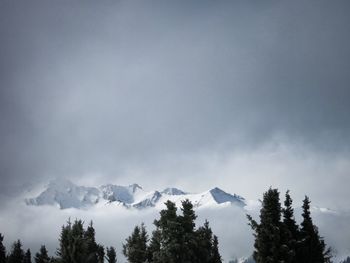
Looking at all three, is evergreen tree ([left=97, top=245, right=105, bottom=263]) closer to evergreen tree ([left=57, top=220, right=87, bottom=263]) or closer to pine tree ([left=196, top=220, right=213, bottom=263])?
pine tree ([left=196, top=220, right=213, bottom=263])

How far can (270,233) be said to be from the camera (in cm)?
5056

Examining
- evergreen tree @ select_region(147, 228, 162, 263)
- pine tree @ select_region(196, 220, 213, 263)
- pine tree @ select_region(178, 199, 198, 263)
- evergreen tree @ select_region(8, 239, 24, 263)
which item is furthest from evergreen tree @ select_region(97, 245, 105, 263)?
pine tree @ select_region(178, 199, 198, 263)

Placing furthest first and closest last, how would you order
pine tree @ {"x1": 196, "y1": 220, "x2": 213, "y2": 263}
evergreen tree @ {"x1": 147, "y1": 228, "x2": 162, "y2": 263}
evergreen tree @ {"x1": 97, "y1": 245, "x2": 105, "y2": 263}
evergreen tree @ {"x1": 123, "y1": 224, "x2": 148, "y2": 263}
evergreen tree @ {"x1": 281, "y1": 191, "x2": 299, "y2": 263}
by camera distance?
evergreen tree @ {"x1": 97, "y1": 245, "x2": 105, "y2": 263} < evergreen tree @ {"x1": 123, "y1": 224, "x2": 148, "y2": 263} < pine tree @ {"x1": 196, "y1": 220, "x2": 213, "y2": 263} < evergreen tree @ {"x1": 147, "y1": 228, "x2": 162, "y2": 263} < evergreen tree @ {"x1": 281, "y1": 191, "x2": 299, "y2": 263}

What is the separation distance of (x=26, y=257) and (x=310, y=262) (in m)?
88.0

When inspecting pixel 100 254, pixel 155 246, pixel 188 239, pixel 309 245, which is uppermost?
pixel 100 254

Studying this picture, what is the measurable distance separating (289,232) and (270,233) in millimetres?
2335

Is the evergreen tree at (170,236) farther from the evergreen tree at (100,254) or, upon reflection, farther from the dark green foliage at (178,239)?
the evergreen tree at (100,254)

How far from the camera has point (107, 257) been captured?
10181 centimetres

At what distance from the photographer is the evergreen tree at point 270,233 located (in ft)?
163

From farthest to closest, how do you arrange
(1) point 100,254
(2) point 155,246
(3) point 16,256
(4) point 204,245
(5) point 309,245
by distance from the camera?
(3) point 16,256
(1) point 100,254
(4) point 204,245
(2) point 155,246
(5) point 309,245

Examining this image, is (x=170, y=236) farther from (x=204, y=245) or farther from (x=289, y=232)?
(x=289, y=232)

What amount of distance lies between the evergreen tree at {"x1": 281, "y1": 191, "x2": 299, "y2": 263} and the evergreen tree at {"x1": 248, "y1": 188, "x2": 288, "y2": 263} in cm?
52

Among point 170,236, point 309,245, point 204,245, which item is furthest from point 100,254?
point 309,245

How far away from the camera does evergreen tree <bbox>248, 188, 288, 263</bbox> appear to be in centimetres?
4981
